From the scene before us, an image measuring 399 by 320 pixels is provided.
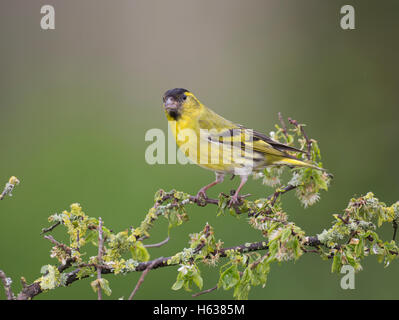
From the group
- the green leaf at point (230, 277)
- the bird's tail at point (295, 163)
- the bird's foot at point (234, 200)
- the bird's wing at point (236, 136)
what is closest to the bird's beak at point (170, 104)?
the bird's wing at point (236, 136)

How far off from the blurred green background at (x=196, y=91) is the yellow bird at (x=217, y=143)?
114 centimetres

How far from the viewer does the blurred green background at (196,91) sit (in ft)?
14.9

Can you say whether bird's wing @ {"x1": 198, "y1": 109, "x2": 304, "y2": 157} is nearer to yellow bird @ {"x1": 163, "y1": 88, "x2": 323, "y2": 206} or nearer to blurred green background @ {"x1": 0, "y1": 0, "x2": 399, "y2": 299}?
yellow bird @ {"x1": 163, "y1": 88, "x2": 323, "y2": 206}

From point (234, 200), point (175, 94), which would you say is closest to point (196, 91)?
point (175, 94)

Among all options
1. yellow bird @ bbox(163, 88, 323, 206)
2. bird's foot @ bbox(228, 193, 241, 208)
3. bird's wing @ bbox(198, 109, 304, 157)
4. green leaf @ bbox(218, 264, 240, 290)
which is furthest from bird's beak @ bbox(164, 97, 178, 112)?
green leaf @ bbox(218, 264, 240, 290)

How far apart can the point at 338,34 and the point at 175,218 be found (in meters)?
4.12

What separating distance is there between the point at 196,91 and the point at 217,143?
2390mm

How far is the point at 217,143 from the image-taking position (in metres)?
3.22

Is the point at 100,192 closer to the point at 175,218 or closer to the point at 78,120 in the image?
the point at 78,120

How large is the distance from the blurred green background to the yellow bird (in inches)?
44.7

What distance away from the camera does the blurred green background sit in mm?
4535

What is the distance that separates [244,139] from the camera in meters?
3.30
